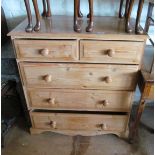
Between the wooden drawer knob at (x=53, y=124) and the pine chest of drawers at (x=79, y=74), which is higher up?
the pine chest of drawers at (x=79, y=74)

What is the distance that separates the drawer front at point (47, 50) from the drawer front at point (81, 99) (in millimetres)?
272

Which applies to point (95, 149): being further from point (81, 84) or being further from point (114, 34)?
point (114, 34)

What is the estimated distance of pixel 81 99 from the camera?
4.27ft

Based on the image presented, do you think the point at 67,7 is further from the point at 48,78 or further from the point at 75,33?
the point at 48,78

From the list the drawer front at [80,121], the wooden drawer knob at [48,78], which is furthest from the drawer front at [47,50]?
the drawer front at [80,121]

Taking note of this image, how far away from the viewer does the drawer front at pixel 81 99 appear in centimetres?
127

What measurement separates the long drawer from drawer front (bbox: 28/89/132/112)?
5cm

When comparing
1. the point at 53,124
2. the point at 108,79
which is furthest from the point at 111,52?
the point at 53,124

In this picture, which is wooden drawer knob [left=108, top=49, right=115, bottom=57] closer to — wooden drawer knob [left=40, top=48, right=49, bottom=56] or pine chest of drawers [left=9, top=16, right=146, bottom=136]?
pine chest of drawers [left=9, top=16, right=146, bottom=136]

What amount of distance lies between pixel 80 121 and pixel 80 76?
425 mm

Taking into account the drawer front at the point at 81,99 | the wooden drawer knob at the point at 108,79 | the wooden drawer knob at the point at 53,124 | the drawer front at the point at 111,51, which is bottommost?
the wooden drawer knob at the point at 53,124

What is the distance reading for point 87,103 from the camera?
1322 millimetres

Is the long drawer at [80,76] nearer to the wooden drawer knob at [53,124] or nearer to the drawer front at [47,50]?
the drawer front at [47,50]

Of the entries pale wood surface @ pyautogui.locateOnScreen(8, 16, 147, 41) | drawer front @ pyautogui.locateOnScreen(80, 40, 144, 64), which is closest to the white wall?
pale wood surface @ pyautogui.locateOnScreen(8, 16, 147, 41)
